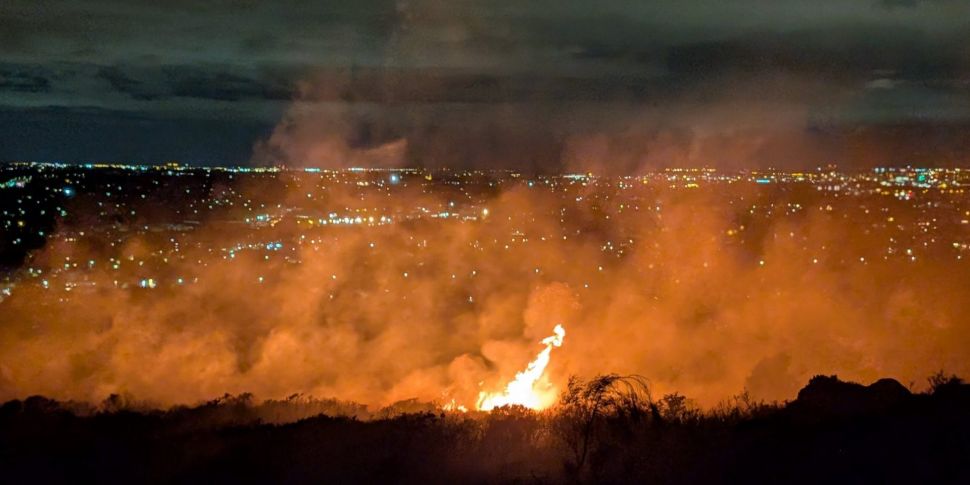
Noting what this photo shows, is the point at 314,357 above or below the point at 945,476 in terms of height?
above

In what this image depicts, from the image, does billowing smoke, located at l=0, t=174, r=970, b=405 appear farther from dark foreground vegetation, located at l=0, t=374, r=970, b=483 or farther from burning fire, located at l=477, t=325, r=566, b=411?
dark foreground vegetation, located at l=0, t=374, r=970, b=483

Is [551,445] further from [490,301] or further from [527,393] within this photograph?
[490,301]

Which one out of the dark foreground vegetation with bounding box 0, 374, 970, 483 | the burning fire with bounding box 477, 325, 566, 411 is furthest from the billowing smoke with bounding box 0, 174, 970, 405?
the dark foreground vegetation with bounding box 0, 374, 970, 483

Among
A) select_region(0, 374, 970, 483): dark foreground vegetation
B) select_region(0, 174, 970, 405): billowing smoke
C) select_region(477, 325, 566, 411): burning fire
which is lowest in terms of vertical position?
select_region(0, 374, 970, 483): dark foreground vegetation

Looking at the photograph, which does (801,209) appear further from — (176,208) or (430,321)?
(176,208)

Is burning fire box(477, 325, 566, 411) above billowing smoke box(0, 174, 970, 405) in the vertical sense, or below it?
below

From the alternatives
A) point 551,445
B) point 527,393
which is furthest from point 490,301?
point 551,445

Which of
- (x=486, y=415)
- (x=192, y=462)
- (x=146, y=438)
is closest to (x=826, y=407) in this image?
(x=486, y=415)

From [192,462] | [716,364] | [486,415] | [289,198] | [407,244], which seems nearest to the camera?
[192,462]
